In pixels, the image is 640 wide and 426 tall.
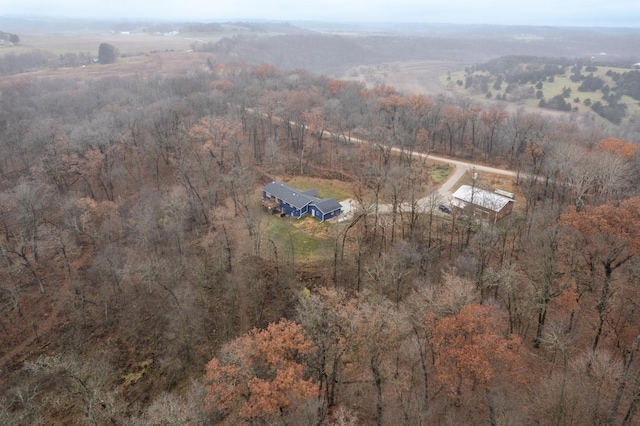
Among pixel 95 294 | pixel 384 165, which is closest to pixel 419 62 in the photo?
pixel 384 165

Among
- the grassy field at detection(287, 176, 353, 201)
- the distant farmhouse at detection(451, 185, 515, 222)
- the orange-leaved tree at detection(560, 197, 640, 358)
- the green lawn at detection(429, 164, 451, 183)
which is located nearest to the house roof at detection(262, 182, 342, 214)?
the grassy field at detection(287, 176, 353, 201)

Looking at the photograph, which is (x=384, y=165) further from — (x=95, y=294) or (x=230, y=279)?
(x=95, y=294)

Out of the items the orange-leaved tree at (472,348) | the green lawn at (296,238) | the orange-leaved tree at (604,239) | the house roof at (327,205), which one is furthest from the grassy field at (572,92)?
the orange-leaved tree at (472,348)

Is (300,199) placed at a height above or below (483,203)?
below

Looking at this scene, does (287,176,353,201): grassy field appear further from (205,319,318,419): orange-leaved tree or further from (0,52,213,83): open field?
(0,52,213,83): open field

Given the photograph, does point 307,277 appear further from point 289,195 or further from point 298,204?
point 289,195

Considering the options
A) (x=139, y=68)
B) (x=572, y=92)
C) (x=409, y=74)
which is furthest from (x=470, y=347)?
(x=409, y=74)
